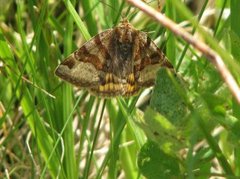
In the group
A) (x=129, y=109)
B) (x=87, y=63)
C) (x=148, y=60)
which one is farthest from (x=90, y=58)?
(x=129, y=109)

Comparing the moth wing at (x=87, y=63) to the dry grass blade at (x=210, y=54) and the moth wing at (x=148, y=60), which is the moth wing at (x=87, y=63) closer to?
the moth wing at (x=148, y=60)

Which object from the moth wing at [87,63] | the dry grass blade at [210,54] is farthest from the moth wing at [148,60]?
the dry grass blade at [210,54]

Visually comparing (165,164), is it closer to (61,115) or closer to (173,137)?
(173,137)

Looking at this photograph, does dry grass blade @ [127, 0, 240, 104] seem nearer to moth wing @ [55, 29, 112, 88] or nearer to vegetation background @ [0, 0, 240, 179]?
vegetation background @ [0, 0, 240, 179]

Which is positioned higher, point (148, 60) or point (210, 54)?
point (210, 54)

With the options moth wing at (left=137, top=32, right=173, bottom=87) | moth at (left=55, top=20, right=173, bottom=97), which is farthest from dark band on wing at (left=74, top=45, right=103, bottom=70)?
moth wing at (left=137, top=32, right=173, bottom=87)

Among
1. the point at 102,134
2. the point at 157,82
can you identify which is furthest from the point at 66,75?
the point at 102,134

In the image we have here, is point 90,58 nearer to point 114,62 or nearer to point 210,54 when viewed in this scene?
point 114,62
